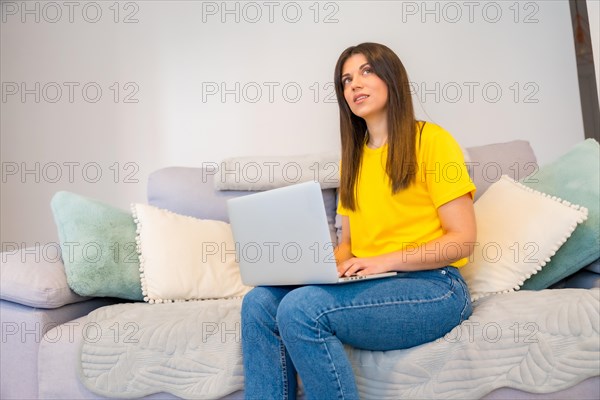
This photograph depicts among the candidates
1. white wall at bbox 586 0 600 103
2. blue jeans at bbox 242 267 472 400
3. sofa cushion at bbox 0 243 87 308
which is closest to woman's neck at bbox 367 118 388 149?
blue jeans at bbox 242 267 472 400

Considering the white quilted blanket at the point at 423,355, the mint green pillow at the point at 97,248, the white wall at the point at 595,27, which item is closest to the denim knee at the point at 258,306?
the white quilted blanket at the point at 423,355

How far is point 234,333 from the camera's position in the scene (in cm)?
144

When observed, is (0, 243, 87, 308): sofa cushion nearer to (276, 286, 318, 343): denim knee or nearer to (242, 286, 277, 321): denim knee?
(242, 286, 277, 321): denim knee

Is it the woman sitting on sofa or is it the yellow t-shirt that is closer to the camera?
the woman sitting on sofa

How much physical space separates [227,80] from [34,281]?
1.49 m

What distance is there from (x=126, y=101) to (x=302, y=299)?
189 cm

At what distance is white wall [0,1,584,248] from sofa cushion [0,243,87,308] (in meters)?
1.13

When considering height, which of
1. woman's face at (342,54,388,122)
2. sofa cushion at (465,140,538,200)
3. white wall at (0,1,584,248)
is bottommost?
sofa cushion at (465,140,538,200)

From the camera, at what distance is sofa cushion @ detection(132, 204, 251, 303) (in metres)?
1.75

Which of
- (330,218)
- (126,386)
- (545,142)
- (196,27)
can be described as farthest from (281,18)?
(126,386)

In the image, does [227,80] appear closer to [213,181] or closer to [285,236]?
[213,181]

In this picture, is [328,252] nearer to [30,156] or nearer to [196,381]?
[196,381]

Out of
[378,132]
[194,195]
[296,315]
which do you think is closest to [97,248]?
[194,195]

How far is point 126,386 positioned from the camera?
1420 mm
